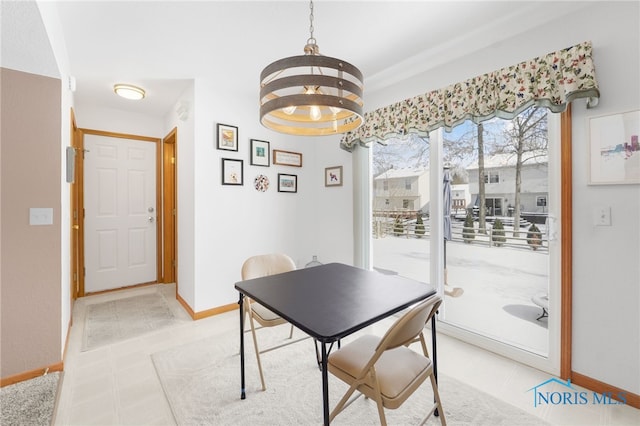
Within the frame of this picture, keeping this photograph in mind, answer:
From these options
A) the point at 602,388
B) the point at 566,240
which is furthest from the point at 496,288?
the point at 602,388

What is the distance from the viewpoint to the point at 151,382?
6.49ft

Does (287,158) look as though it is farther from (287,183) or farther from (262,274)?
(262,274)

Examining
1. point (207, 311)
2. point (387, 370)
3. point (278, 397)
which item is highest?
point (387, 370)


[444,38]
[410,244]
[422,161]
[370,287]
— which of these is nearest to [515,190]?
[422,161]

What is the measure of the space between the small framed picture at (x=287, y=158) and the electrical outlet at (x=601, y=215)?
113 inches

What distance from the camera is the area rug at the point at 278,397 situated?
5.36ft

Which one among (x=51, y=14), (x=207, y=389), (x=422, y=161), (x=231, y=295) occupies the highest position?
(x=51, y=14)

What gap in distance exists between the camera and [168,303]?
137 inches

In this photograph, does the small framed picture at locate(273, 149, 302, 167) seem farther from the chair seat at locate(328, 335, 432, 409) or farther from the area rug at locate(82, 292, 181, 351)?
the chair seat at locate(328, 335, 432, 409)

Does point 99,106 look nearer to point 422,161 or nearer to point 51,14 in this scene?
point 51,14

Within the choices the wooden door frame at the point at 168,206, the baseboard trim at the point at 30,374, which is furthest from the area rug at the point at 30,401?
the wooden door frame at the point at 168,206

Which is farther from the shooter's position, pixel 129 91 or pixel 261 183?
pixel 261 183

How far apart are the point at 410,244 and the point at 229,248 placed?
1.96 m

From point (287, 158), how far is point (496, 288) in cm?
A: 262
